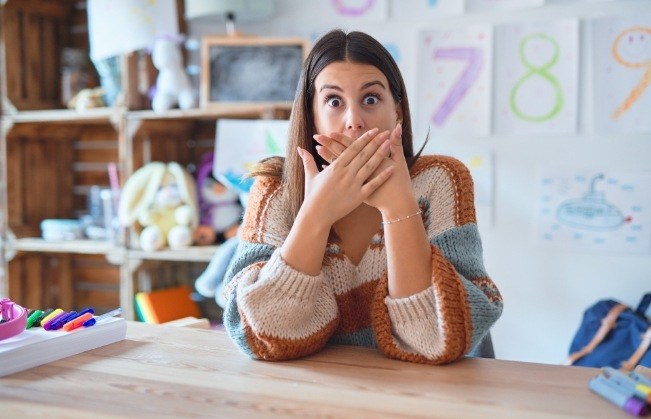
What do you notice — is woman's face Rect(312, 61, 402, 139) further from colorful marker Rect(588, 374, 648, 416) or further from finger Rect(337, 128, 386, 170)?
colorful marker Rect(588, 374, 648, 416)

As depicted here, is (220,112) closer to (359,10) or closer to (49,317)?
(359,10)

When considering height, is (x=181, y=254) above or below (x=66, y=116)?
below

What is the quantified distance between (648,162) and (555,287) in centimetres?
47

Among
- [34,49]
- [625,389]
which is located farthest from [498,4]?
[34,49]

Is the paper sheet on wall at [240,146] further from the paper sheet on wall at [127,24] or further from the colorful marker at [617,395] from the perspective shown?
the colorful marker at [617,395]

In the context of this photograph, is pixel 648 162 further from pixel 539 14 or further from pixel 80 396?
pixel 80 396

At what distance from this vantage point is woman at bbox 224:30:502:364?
885mm

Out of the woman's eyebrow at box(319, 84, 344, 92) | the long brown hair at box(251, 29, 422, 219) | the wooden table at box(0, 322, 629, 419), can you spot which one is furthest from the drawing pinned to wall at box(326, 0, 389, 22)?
the wooden table at box(0, 322, 629, 419)

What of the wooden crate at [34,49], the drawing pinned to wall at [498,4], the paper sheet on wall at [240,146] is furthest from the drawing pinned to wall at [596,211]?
the wooden crate at [34,49]

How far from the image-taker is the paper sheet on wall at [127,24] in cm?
225

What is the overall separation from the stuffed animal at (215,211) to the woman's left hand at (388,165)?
4.21 ft

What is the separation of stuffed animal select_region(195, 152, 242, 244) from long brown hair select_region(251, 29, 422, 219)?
112 cm

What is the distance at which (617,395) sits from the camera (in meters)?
0.68

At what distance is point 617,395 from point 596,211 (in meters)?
1.42
